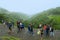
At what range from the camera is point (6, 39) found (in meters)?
35.2

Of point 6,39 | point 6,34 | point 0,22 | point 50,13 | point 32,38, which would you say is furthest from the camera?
point 50,13

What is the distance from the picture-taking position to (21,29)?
141ft

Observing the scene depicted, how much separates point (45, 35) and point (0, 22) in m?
15.9

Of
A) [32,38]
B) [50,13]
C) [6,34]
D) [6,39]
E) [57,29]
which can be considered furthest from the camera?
[50,13]

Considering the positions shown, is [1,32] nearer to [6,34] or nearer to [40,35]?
[6,34]

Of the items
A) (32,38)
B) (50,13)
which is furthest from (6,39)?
(50,13)

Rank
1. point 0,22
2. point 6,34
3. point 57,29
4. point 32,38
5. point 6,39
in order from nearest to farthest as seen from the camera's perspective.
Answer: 1. point 6,39
2. point 32,38
3. point 6,34
4. point 57,29
5. point 0,22

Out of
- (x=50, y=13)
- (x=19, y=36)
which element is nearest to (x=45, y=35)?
(x=19, y=36)

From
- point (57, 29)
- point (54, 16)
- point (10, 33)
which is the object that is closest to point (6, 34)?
point (10, 33)

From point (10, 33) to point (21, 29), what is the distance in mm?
1759

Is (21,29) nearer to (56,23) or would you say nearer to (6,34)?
(6,34)

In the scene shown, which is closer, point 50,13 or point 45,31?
point 45,31

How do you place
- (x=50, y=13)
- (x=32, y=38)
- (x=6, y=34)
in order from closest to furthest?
(x=32, y=38)
(x=6, y=34)
(x=50, y=13)

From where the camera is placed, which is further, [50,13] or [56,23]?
[50,13]
